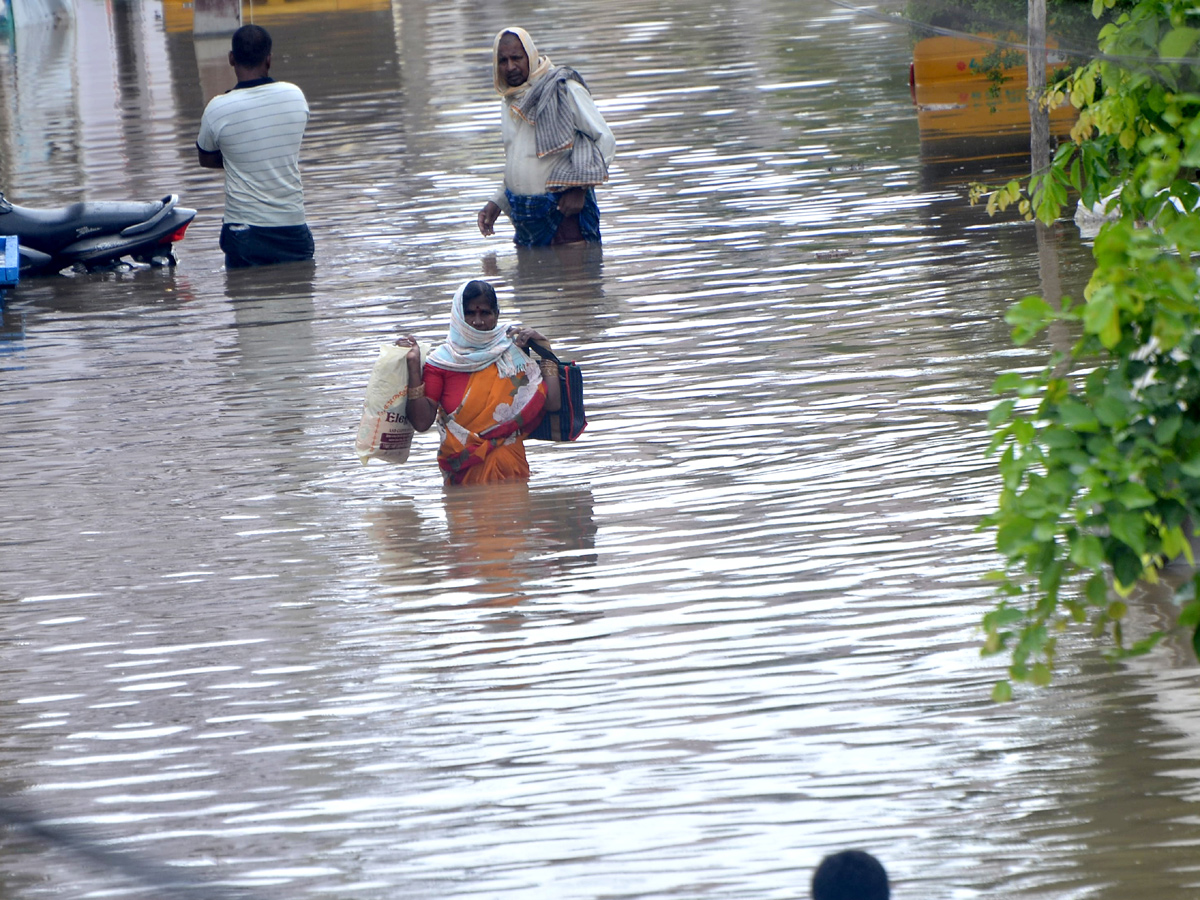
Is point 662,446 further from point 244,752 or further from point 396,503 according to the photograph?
point 244,752

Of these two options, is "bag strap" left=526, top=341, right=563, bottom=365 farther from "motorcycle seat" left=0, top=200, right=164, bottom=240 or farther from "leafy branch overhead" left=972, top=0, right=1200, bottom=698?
"motorcycle seat" left=0, top=200, right=164, bottom=240

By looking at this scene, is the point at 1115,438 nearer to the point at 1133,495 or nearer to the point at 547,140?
the point at 1133,495

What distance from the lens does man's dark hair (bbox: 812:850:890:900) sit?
2.42 m

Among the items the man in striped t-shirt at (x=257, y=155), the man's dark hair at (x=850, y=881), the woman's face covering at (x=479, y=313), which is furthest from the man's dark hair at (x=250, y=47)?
the man's dark hair at (x=850, y=881)

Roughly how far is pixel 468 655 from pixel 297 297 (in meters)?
6.24

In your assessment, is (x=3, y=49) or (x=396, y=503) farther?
(x=3, y=49)

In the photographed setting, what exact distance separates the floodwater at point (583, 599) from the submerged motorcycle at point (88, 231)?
211 millimetres

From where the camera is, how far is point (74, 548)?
6559mm

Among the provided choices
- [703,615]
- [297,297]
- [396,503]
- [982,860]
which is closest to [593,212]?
[297,297]

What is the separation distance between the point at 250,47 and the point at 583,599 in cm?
678

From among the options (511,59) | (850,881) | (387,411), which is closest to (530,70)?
(511,59)

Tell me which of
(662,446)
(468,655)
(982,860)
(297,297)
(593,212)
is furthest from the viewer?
(593,212)

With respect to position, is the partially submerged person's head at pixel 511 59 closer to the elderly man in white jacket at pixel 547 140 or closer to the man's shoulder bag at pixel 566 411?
the elderly man in white jacket at pixel 547 140

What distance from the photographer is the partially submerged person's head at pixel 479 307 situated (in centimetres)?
667
